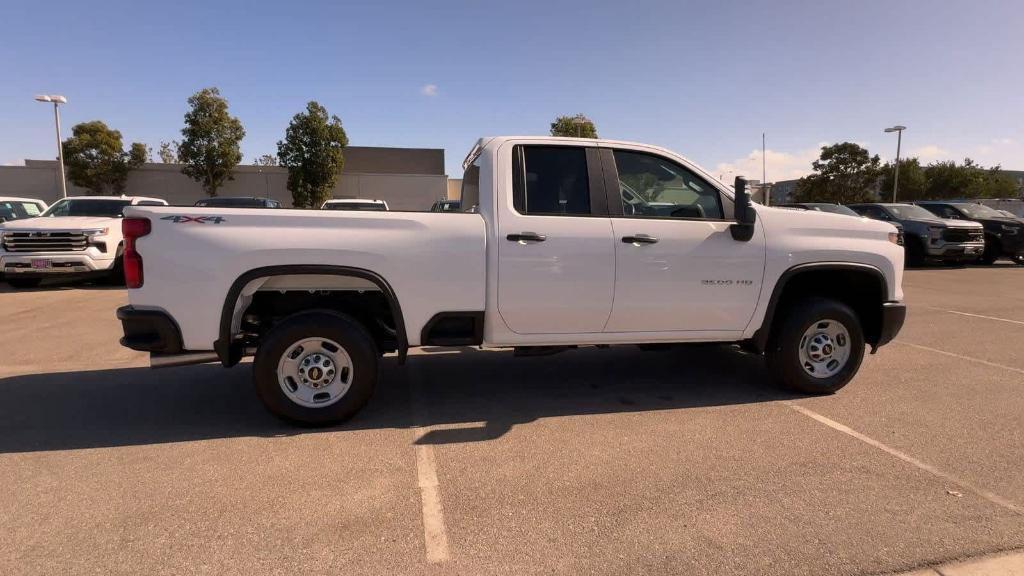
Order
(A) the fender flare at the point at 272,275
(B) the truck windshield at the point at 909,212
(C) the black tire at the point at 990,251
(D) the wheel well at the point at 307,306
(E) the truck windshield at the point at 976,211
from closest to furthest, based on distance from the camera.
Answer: (A) the fender flare at the point at 272,275
(D) the wheel well at the point at 307,306
(B) the truck windshield at the point at 909,212
(C) the black tire at the point at 990,251
(E) the truck windshield at the point at 976,211

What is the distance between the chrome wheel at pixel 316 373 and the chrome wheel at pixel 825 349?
12.2ft

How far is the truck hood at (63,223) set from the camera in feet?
32.6

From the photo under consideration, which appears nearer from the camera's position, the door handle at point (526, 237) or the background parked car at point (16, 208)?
the door handle at point (526, 237)

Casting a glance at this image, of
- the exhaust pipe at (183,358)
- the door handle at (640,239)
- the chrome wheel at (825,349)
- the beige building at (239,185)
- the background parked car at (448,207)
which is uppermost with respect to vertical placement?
the beige building at (239,185)

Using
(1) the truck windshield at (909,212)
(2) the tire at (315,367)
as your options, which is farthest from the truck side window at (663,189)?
(1) the truck windshield at (909,212)

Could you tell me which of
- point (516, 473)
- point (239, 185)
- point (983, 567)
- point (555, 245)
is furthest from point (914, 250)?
point (239, 185)

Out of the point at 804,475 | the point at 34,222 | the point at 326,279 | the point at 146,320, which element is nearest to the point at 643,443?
the point at 804,475

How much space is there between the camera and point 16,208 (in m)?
13.1

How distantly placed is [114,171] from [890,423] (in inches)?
1837

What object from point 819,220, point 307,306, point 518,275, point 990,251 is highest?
point 819,220

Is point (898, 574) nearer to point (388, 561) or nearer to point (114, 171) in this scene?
point (388, 561)

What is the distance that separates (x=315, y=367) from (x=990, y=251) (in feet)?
67.3

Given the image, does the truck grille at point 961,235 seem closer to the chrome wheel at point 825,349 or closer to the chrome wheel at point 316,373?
the chrome wheel at point 825,349

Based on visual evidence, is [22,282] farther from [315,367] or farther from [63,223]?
[315,367]
